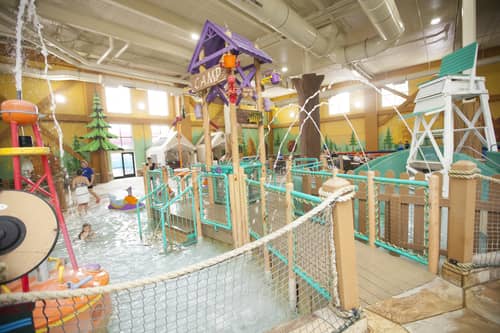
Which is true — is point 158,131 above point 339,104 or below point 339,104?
below

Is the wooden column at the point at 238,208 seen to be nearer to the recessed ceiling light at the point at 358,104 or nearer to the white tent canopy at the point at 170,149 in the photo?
the white tent canopy at the point at 170,149

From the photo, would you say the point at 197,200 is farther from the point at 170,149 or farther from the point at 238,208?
the point at 170,149

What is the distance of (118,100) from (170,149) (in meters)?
5.07

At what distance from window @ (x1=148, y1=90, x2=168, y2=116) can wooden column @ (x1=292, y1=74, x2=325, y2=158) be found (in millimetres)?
12578

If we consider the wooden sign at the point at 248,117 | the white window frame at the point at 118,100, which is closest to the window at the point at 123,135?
the white window frame at the point at 118,100

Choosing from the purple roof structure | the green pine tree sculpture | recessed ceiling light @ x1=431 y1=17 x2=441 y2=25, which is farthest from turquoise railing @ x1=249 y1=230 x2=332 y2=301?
the green pine tree sculpture

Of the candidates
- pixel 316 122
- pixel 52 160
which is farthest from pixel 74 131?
pixel 316 122

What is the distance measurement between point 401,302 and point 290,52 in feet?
33.6

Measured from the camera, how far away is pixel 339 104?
17922 mm

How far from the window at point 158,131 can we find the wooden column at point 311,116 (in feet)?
40.5

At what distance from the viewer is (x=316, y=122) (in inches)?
321

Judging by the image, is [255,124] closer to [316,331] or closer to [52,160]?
[316,331]

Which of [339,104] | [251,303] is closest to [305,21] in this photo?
[251,303]

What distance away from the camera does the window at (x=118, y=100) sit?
1513cm
